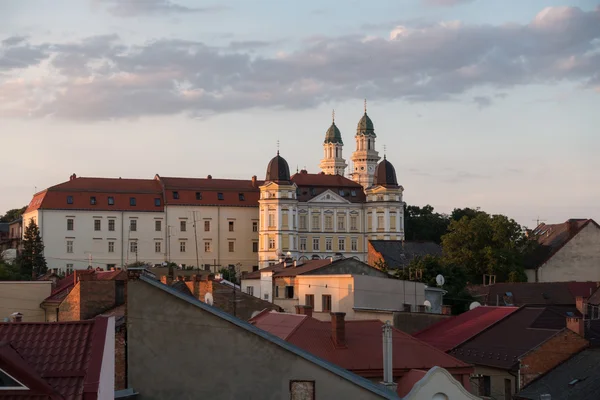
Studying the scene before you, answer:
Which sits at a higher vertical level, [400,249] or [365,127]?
[365,127]

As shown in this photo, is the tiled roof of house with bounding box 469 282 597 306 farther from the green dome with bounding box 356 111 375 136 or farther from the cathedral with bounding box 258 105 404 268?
the green dome with bounding box 356 111 375 136

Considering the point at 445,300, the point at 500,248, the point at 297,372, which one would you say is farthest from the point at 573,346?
the point at 500,248

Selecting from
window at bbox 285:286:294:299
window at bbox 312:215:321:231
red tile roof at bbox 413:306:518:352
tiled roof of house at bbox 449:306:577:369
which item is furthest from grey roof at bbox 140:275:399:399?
window at bbox 312:215:321:231

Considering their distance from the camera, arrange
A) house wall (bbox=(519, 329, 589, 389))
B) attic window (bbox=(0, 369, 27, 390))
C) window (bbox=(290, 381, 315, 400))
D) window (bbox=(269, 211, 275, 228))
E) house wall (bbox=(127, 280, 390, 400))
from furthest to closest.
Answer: window (bbox=(269, 211, 275, 228)) → house wall (bbox=(519, 329, 589, 389)) → window (bbox=(290, 381, 315, 400)) → house wall (bbox=(127, 280, 390, 400)) → attic window (bbox=(0, 369, 27, 390))

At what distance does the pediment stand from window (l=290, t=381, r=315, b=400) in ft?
400

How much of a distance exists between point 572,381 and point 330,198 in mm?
107945

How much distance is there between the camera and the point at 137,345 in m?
13.9

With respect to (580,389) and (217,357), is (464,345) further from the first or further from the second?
(217,357)

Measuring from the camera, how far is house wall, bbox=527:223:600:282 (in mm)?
90125

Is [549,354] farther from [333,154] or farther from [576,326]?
[333,154]

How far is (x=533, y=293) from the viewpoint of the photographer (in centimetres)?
6712

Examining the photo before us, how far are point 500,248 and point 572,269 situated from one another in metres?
6.15

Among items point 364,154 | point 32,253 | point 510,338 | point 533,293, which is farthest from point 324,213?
point 510,338

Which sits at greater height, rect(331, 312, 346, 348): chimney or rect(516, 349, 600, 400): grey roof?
rect(331, 312, 346, 348): chimney
